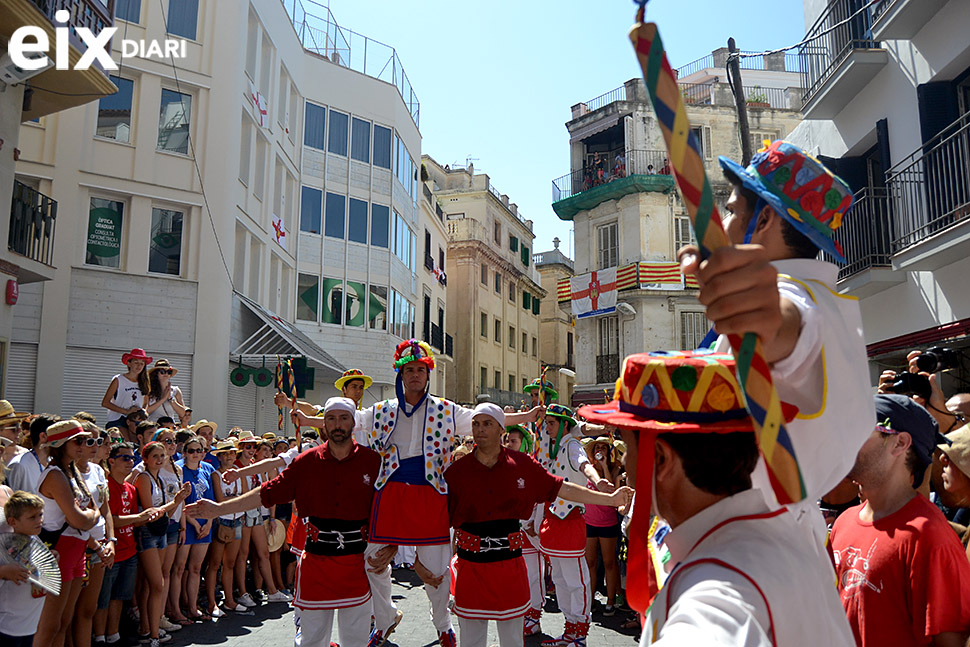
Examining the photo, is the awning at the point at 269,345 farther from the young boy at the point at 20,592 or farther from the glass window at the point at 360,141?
the young boy at the point at 20,592

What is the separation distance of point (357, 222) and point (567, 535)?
766 inches

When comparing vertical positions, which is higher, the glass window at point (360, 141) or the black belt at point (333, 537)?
the glass window at point (360, 141)

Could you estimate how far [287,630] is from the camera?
28.2 feet

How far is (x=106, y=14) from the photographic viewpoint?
13688 millimetres

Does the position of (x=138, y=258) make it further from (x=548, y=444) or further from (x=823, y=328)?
(x=823, y=328)

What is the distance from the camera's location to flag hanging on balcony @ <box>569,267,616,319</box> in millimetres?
33125

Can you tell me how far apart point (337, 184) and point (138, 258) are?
9.61 m

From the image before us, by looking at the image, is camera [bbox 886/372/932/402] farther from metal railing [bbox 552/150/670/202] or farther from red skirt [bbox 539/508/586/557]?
metal railing [bbox 552/150/670/202]

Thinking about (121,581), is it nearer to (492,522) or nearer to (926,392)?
(492,522)

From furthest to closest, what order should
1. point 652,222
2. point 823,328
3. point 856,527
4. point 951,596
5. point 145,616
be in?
point 652,222 → point 145,616 → point 856,527 → point 951,596 → point 823,328

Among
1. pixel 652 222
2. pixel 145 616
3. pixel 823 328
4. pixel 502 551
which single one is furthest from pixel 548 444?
pixel 652 222

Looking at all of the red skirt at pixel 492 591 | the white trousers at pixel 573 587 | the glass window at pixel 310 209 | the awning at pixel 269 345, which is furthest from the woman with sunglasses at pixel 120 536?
the glass window at pixel 310 209

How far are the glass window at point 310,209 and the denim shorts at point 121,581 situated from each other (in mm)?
18214

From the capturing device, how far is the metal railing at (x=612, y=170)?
33.5m
